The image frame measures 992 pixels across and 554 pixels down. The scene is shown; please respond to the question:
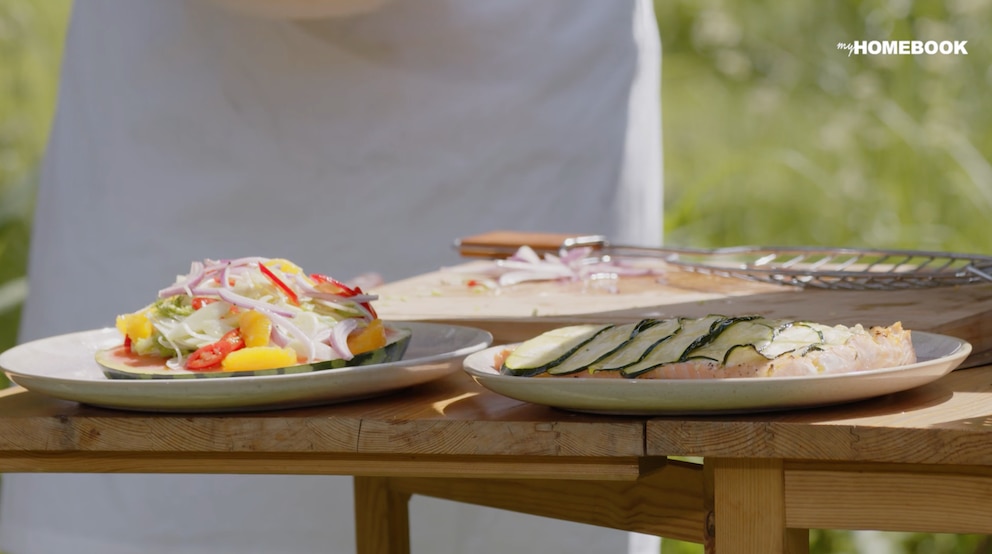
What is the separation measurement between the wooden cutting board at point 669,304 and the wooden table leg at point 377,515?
0.22 m

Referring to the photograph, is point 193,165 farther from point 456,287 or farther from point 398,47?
point 456,287

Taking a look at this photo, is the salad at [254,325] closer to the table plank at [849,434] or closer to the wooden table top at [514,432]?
the wooden table top at [514,432]

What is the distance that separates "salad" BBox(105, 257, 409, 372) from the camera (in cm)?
82

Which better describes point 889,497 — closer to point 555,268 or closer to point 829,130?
point 555,268

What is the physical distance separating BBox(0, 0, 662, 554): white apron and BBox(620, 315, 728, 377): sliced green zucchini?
1281 mm

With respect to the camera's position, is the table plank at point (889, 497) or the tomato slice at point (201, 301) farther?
the tomato slice at point (201, 301)

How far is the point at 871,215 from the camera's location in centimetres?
294

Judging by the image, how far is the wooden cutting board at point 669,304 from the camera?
1.03 m

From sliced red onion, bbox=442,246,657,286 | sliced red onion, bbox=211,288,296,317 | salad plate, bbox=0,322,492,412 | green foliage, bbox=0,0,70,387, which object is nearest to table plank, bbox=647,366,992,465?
salad plate, bbox=0,322,492,412

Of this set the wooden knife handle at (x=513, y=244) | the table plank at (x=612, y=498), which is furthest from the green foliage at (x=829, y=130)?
the table plank at (x=612, y=498)

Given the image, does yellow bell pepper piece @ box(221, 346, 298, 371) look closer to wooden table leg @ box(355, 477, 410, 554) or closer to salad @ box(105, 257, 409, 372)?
salad @ box(105, 257, 409, 372)

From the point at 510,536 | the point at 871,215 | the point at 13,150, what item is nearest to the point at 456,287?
the point at 510,536

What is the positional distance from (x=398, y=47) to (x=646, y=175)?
1.63 feet

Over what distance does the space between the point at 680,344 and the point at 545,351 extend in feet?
0.30
